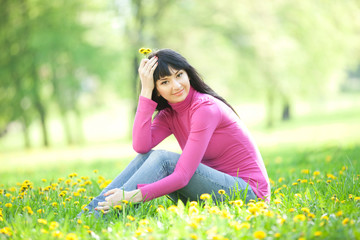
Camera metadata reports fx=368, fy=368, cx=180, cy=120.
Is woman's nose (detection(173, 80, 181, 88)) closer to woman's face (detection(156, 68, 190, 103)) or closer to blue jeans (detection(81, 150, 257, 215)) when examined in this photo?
woman's face (detection(156, 68, 190, 103))

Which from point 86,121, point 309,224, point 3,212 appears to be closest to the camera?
point 309,224

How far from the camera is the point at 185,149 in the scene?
245 cm

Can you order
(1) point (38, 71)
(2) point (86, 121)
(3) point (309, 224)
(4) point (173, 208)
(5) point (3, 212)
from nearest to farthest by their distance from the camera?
(3) point (309, 224) < (4) point (173, 208) < (5) point (3, 212) < (1) point (38, 71) < (2) point (86, 121)

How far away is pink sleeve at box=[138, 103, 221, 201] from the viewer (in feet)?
7.86

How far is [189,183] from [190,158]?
0.22 m

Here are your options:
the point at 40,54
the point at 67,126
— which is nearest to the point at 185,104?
the point at 40,54

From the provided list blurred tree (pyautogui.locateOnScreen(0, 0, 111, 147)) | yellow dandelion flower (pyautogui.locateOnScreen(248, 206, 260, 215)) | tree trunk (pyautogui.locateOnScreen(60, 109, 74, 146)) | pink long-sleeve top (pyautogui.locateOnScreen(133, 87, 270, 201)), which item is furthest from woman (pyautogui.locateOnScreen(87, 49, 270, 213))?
tree trunk (pyautogui.locateOnScreen(60, 109, 74, 146))

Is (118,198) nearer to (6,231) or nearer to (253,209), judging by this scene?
(6,231)

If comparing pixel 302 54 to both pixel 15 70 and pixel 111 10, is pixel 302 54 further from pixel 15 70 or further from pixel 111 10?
pixel 15 70

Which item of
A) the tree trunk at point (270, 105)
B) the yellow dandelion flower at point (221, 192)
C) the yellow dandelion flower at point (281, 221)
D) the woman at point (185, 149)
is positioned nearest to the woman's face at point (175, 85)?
the woman at point (185, 149)

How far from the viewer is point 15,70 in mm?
14016

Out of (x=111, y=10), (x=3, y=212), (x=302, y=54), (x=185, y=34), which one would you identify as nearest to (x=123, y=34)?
(x=111, y=10)

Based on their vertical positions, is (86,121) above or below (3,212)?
below

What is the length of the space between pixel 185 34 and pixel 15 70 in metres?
6.61
